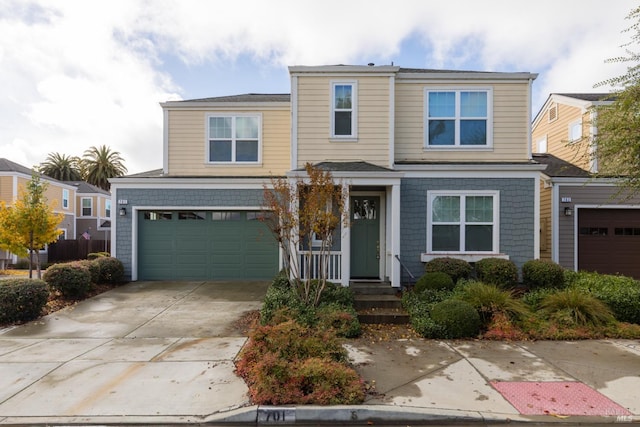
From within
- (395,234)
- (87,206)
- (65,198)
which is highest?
(65,198)

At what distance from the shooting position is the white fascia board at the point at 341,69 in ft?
30.8

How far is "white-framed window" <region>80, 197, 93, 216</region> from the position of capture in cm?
2838

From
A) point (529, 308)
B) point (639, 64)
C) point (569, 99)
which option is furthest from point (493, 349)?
point (569, 99)

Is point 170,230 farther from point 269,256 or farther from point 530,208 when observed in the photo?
point 530,208

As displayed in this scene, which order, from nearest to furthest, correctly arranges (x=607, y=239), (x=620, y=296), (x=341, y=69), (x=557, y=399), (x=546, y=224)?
(x=557, y=399) → (x=620, y=296) → (x=341, y=69) → (x=607, y=239) → (x=546, y=224)

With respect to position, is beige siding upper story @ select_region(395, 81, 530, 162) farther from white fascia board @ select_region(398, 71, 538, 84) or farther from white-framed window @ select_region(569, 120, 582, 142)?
white-framed window @ select_region(569, 120, 582, 142)

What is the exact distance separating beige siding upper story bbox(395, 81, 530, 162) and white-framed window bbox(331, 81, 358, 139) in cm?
128

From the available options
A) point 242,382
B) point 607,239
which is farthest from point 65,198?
→ point 607,239

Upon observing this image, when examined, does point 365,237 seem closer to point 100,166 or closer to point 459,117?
point 459,117

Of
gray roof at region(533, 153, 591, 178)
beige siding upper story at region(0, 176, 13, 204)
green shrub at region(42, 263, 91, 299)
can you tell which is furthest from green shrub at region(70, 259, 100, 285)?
beige siding upper story at region(0, 176, 13, 204)

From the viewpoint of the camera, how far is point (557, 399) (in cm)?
408

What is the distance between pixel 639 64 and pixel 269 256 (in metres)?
9.76

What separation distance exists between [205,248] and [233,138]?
3767 millimetres

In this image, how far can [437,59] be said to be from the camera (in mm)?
13336
